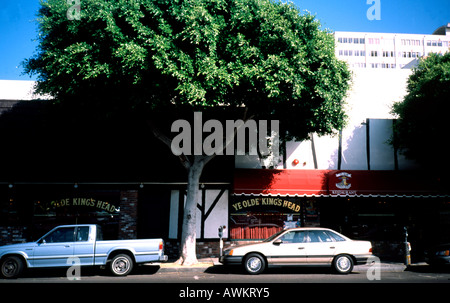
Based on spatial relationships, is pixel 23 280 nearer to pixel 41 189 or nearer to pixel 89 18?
pixel 41 189

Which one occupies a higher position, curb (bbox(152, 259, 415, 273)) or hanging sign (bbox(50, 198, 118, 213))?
hanging sign (bbox(50, 198, 118, 213))

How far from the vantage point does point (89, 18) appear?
384 inches

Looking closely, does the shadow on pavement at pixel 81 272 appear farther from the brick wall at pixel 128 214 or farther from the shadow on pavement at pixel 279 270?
the brick wall at pixel 128 214

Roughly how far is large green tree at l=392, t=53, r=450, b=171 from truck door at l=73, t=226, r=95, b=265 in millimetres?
13251

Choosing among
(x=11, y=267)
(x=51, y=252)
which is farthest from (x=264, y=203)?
(x=11, y=267)

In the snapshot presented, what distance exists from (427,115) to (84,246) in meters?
14.1

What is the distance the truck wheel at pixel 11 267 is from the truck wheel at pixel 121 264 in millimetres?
2694

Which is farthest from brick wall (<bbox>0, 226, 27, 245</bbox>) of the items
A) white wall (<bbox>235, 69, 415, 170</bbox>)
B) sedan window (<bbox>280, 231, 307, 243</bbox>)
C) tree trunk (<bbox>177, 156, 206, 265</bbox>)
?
sedan window (<bbox>280, 231, 307, 243</bbox>)

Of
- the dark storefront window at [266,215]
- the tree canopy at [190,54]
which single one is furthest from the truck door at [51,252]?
the dark storefront window at [266,215]

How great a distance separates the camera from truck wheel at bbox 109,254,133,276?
31.9 ft

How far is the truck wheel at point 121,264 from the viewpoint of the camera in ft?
31.9

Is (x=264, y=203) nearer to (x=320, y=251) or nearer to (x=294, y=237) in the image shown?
(x=294, y=237)
